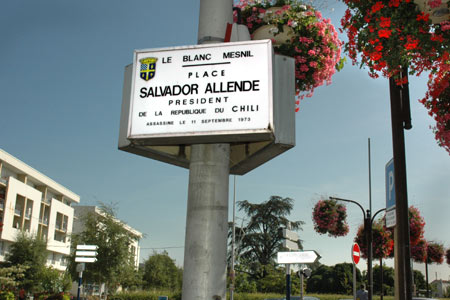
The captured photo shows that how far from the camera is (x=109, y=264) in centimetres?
3894

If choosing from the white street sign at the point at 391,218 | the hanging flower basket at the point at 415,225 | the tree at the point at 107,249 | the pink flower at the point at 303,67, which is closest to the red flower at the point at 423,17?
the pink flower at the point at 303,67

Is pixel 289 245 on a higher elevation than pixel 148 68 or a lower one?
lower

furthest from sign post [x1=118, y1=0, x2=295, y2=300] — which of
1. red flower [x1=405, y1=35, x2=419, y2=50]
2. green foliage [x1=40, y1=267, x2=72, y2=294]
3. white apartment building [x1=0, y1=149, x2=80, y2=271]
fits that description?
white apartment building [x1=0, y1=149, x2=80, y2=271]

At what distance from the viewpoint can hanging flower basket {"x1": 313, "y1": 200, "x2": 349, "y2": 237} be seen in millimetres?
19844

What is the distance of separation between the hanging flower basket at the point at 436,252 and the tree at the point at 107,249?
29568mm

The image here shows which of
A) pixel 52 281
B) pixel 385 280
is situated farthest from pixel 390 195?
pixel 385 280

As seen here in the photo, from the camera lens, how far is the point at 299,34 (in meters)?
5.09

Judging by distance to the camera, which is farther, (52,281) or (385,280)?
(385,280)

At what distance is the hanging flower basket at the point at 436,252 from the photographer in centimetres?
4703

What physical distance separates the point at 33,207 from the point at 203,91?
66728 mm

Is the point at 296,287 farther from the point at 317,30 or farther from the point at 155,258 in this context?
the point at 155,258

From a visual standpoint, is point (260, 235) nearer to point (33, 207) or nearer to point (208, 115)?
point (33, 207)

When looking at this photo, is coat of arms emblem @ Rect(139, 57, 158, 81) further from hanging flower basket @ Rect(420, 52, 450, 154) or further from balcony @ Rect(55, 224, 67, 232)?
balcony @ Rect(55, 224, 67, 232)

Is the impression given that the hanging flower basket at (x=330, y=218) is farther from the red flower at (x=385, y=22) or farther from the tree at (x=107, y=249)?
the tree at (x=107, y=249)
